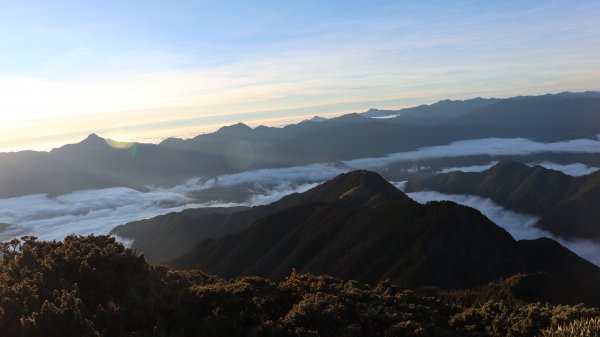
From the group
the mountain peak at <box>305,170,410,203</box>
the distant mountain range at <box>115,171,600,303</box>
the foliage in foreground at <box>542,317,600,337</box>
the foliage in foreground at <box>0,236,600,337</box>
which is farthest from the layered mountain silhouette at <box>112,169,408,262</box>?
the foliage in foreground at <box>542,317,600,337</box>

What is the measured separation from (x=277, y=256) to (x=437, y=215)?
1407 inches

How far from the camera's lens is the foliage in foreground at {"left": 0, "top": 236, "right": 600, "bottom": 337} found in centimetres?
1410

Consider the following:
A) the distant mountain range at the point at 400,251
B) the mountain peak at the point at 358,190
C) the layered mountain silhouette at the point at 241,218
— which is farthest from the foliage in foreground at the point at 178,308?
the mountain peak at the point at 358,190

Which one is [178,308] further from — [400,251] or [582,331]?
[400,251]

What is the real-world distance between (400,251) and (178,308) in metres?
70.1

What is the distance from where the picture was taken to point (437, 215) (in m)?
87.7

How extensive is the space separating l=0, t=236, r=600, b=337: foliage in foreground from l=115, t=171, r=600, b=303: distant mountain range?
34006 millimetres

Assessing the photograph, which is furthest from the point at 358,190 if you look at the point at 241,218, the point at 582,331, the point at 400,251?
the point at 582,331

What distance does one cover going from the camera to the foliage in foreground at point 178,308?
14.1 m

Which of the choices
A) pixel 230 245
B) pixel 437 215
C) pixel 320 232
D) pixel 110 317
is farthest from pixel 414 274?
pixel 110 317

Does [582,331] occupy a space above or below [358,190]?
above

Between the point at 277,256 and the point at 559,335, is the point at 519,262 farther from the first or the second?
the point at 559,335

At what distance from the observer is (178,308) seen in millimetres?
16016

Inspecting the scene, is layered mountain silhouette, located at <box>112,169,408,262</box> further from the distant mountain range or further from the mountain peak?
the distant mountain range
